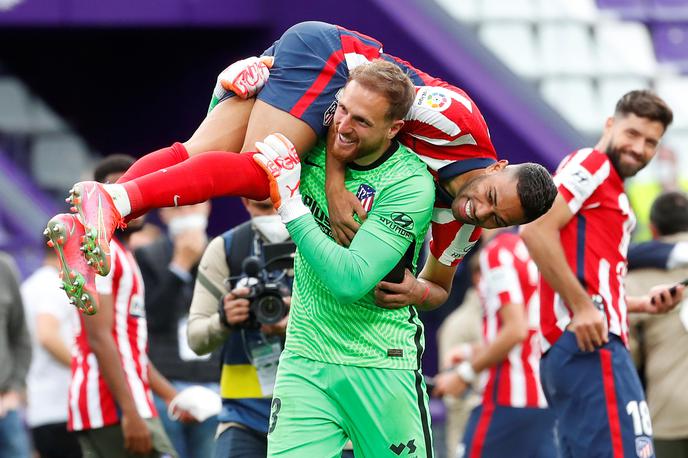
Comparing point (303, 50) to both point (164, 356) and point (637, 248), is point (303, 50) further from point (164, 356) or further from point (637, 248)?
point (164, 356)

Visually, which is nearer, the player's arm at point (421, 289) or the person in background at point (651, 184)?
the player's arm at point (421, 289)

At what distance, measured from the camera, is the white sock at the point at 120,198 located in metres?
4.35

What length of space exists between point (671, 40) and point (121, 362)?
9.51 m

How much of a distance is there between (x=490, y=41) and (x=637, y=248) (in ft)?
21.3

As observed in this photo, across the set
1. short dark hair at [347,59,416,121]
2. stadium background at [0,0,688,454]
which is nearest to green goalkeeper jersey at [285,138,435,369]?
short dark hair at [347,59,416,121]

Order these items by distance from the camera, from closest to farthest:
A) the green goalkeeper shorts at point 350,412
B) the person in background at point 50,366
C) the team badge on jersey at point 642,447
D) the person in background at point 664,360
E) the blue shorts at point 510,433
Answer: the green goalkeeper shorts at point 350,412, the team badge on jersey at point 642,447, the person in background at point 664,360, the blue shorts at point 510,433, the person in background at point 50,366

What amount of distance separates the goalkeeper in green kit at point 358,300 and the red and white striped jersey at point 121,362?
1.61m

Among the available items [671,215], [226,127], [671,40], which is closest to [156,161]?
[226,127]

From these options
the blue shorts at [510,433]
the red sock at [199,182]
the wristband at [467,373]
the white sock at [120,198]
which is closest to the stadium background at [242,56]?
the wristband at [467,373]

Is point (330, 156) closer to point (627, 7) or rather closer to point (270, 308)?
point (270, 308)

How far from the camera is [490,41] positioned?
1323cm

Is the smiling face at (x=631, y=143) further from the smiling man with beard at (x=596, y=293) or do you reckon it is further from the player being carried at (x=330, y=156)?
the player being carried at (x=330, y=156)

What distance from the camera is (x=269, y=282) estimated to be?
556 cm

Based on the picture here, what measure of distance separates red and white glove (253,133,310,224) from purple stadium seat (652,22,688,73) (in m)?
10.2
